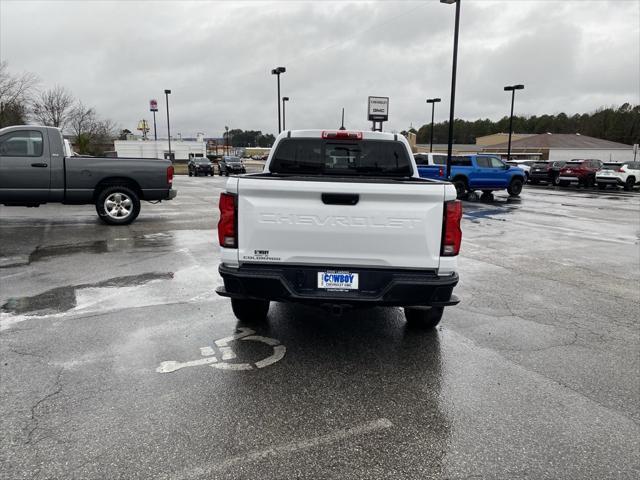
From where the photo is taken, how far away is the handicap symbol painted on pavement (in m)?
4.00

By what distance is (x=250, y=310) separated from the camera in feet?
16.1

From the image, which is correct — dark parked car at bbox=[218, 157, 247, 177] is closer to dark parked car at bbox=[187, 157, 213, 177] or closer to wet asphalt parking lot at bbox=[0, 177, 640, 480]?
dark parked car at bbox=[187, 157, 213, 177]

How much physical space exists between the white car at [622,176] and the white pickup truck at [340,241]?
99.9 feet

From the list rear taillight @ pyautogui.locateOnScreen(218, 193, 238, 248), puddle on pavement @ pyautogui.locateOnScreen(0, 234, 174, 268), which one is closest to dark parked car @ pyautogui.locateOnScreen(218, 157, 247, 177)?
puddle on pavement @ pyautogui.locateOnScreen(0, 234, 174, 268)

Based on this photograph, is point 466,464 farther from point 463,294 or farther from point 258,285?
point 463,294

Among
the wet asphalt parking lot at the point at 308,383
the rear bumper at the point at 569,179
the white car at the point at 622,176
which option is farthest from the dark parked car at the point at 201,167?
the wet asphalt parking lot at the point at 308,383

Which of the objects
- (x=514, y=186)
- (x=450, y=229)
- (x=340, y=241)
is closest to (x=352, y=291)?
(x=340, y=241)

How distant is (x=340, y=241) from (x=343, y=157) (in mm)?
2100

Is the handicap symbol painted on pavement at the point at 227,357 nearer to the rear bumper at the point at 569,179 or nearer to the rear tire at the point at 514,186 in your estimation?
the rear tire at the point at 514,186

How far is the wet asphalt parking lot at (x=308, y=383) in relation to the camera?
2.80m

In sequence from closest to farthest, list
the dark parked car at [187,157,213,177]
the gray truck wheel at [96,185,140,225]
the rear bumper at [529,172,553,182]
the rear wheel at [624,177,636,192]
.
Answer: the gray truck wheel at [96,185,140,225], the rear wheel at [624,177,636,192], the rear bumper at [529,172,553,182], the dark parked car at [187,157,213,177]

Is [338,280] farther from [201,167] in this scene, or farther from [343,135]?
[201,167]

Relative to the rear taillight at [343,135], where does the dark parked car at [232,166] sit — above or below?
below

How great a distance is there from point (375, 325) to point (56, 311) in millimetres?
3527
